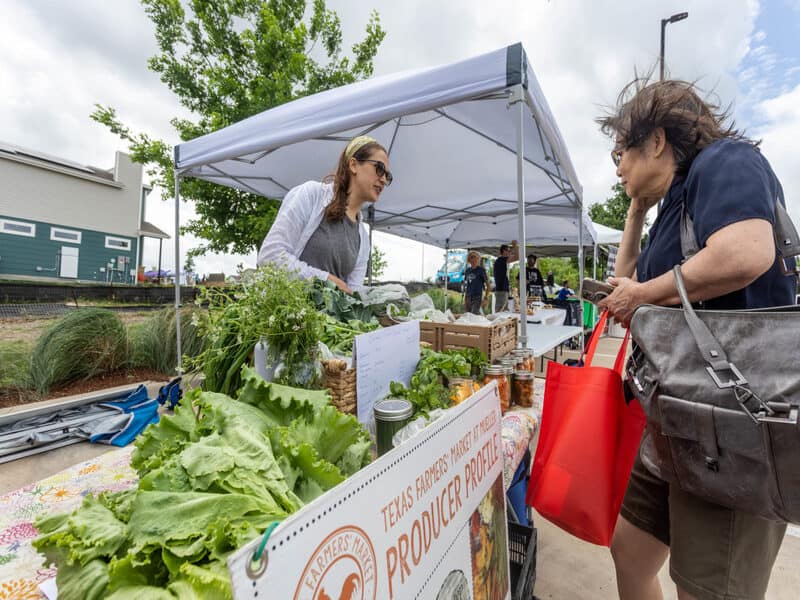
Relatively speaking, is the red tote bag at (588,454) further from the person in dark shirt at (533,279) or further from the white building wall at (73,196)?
the white building wall at (73,196)

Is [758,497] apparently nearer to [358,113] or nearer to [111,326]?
[358,113]

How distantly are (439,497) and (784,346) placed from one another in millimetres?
816

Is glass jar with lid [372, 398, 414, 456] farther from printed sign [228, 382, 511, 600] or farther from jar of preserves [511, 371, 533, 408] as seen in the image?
jar of preserves [511, 371, 533, 408]

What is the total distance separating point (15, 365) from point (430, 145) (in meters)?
5.36

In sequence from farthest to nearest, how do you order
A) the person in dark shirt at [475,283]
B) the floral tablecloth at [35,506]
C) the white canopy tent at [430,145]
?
1. the person in dark shirt at [475,283]
2. the white canopy tent at [430,145]
3. the floral tablecloth at [35,506]

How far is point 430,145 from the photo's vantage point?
4.40 m

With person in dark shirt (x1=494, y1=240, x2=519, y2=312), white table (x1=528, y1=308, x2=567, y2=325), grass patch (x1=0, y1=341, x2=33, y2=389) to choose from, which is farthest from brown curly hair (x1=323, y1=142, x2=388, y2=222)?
person in dark shirt (x1=494, y1=240, x2=519, y2=312)

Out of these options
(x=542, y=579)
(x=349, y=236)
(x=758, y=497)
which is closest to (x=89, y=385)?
(x=349, y=236)

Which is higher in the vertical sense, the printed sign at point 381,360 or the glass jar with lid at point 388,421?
the printed sign at point 381,360

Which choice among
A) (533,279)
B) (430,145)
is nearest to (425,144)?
(430,145)

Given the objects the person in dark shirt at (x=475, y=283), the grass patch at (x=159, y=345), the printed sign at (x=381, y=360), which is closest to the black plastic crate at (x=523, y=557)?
the printed sign at (x=381, y=360)

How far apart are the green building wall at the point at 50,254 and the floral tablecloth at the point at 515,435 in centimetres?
2130

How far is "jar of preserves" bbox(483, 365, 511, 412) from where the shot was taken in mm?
1578

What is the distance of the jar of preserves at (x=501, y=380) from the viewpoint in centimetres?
158
